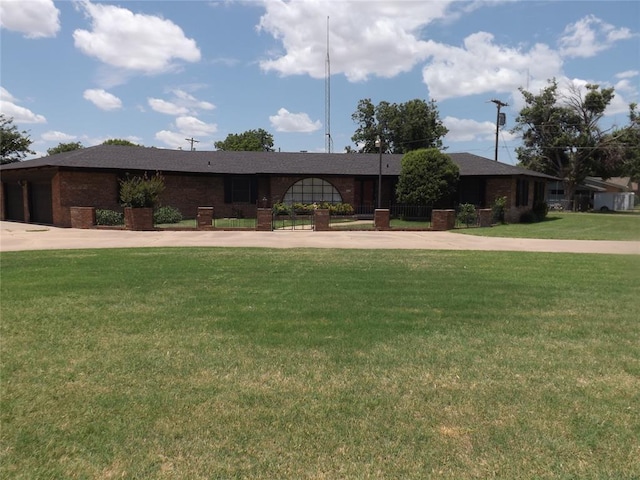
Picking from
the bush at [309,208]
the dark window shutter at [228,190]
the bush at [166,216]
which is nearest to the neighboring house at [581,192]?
the bush at [309,208]

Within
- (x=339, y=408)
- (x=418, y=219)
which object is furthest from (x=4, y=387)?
(x=418, y=219)

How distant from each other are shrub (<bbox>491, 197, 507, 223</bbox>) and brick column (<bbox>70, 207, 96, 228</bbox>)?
19.8 metres

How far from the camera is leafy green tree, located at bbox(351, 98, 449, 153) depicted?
186 feet

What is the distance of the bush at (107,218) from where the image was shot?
23.2 meters

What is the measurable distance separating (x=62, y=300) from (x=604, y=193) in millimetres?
57728

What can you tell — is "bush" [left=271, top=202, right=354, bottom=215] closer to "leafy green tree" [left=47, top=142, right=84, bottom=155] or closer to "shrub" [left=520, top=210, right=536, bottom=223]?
"shrub" [left=520, top=210, right=536, bottom=223]

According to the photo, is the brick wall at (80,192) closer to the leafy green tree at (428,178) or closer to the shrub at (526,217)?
the leafy green tree at (428,178)

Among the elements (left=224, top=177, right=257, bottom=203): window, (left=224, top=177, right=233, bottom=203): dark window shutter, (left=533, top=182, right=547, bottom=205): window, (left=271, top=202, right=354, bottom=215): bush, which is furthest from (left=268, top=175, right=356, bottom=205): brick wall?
(left=533, top=182, right=547, bottom=205): window

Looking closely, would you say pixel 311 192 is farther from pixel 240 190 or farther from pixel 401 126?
pixel 401 126

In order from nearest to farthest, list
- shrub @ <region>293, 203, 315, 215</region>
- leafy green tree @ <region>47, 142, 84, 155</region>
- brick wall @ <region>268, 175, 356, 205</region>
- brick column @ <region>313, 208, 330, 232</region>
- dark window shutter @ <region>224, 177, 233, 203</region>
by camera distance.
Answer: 1. brick column @ <region>313, 208, 330, 232</region>
2. shrub @ <region>293, 203, 315, 215</region>
3. dark window shutter @ <region>224, 177, 233, 203</region>
4. brick wall @ <region>268, 175, 356, 205</region>
5. leafy green tree @ <region>47, 142, 84, 155</region>

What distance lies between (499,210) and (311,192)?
35.7 feet

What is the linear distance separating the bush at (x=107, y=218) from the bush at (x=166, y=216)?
1.80m

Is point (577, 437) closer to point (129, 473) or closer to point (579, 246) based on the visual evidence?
point (129, 473)

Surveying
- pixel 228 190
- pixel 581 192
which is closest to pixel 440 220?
pixel 228 190
